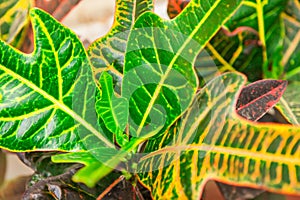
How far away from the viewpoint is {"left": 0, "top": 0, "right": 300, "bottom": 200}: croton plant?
32 cm

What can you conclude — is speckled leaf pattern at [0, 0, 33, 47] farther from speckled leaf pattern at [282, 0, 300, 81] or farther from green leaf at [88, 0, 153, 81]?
speckled leaf pattern at [282, 0, 300, 81]

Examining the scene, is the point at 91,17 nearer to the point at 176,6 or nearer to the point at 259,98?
the point at 176,6

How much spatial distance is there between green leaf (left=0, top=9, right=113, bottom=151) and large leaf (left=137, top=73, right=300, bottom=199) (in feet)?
0.21

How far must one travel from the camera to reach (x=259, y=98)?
14.2 inches

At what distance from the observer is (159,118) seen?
1.20 ft

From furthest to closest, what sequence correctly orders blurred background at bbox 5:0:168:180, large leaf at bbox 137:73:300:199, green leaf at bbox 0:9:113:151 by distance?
blurred background at bbox 5:0:168:180
green leaf at bbox 0:9:113:151
large leaf at bbox 137:73:300:199

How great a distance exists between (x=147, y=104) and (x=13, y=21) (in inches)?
8.5

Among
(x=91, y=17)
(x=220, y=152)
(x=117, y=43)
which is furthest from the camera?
(x=91, y=17)

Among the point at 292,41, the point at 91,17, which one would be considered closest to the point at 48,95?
the point at 292,41

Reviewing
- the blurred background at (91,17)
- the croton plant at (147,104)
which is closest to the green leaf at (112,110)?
the croton plant at (147,104)

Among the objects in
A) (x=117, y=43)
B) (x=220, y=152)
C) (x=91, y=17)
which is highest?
(x=91, y=17)

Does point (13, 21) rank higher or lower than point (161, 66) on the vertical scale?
higher

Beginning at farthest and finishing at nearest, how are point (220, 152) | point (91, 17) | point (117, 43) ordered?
point (91, 17) < point (117, 43) < point (220, 152)

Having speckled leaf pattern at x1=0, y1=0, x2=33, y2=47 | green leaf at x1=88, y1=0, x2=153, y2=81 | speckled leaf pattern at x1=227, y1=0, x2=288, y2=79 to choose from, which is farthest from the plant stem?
speckled leaf pattern at x1=0, y1=0, x2=33, y2=47
